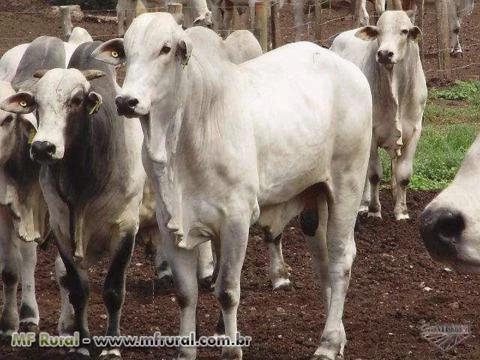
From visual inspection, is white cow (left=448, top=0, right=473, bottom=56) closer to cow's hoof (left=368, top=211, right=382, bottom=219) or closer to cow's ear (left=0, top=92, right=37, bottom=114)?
cow's hoof (left=368, top=211, right=382, bottom=219)

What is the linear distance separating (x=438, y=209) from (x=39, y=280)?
577 centimetres

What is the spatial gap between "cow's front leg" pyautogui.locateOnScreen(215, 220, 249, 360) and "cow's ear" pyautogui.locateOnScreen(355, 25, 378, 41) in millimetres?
5273

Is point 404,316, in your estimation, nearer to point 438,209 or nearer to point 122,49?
point 122,49

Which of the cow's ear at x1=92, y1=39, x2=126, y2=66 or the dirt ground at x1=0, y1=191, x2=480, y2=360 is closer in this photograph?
the cow's ear at x1=92, y1=39, x2=126, y2=66

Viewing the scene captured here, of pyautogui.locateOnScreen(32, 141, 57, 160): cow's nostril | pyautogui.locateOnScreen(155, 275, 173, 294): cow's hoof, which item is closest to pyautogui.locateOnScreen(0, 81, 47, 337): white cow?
pyautogui.locateOnScreen(32, 141, 57, 160): cow's nostril

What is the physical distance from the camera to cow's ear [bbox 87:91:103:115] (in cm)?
704

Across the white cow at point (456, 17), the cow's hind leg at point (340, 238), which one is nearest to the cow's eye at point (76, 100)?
the cow's hind leg at point (340, 238)

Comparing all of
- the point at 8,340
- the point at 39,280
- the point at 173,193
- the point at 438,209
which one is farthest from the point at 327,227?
the point at 438,209

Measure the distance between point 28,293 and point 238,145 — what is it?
1944mm

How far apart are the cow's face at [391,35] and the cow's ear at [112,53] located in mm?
4748

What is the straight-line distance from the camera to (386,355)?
7.22 m

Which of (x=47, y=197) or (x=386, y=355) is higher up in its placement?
(x=47, y=197)

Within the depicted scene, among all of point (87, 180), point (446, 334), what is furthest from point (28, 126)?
point (446, 334)

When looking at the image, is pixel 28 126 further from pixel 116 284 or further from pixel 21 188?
pixel 116 284
